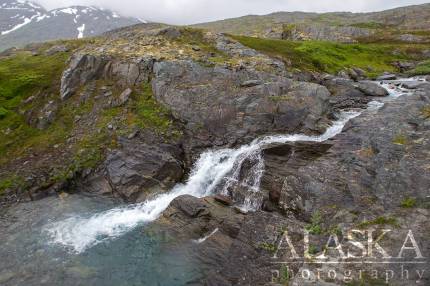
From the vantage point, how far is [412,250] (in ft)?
52.2

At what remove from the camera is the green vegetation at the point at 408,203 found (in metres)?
19.0

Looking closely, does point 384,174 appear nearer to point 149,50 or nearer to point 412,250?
point 412,250

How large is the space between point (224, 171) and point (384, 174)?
39.4 ft

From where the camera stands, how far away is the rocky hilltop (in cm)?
2048

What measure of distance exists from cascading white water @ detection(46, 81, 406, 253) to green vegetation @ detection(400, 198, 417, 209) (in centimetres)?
927

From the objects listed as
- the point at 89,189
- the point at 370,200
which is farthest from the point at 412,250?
the point at 89,189

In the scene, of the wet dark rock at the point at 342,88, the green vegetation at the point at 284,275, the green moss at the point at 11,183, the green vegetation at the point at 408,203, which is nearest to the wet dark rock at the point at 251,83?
the wet dark rock at the point at 342,88

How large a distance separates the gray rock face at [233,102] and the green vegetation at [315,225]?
12603 mm

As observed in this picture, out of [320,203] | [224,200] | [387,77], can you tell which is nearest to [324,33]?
[387,77]

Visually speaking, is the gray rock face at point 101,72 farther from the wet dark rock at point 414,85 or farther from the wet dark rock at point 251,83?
the wet dark rock at point 414,85

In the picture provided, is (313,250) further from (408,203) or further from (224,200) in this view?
(224,200)

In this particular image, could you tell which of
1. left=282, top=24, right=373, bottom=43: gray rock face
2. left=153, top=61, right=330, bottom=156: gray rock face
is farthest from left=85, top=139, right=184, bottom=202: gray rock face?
left=282, top=24, right=373, bottom=43: gray rock face

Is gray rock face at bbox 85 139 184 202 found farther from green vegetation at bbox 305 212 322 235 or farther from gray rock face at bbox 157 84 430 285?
green vegetation at bbox 305 212 322 235

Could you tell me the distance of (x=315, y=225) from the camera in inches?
797
